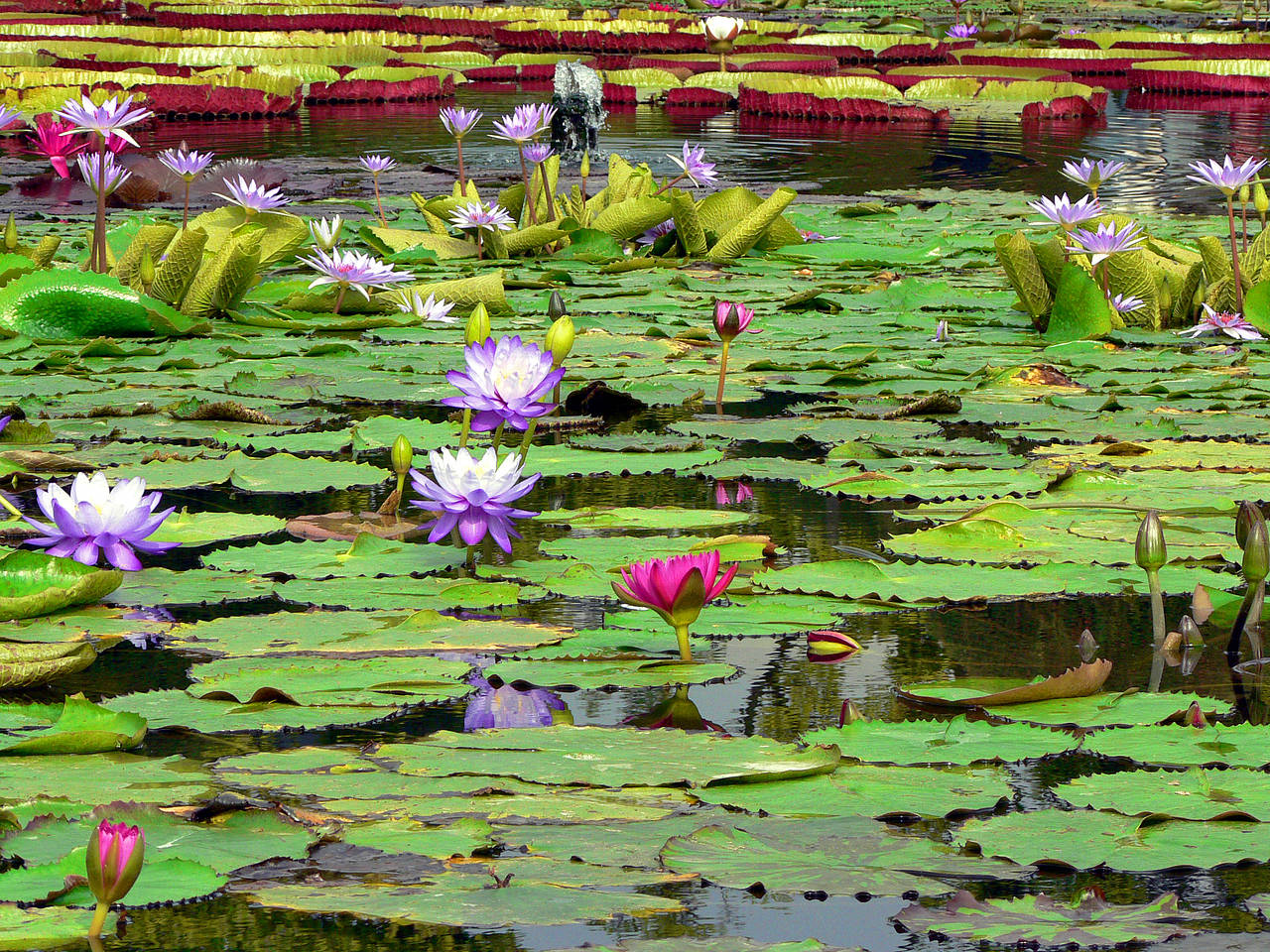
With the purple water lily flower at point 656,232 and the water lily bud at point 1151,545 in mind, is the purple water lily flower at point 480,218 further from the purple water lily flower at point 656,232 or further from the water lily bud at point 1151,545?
the water lily bud at point 1151,545

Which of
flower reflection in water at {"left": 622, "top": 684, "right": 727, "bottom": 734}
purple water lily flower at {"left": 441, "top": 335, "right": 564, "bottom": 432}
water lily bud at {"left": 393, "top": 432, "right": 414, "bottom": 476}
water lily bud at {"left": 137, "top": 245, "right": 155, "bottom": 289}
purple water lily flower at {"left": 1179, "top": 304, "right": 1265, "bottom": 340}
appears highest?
water lily bud at {"left": 137, "top": 245, "right": 155, "bottom": 289}

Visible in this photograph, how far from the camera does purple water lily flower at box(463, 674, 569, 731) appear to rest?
1.67 metres

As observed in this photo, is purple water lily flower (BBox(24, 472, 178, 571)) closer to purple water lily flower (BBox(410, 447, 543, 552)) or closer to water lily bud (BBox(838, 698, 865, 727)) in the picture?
purple water lily flower (BBox(410, 447, 543, 552))

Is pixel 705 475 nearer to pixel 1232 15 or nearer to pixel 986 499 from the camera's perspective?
pixel 986 499

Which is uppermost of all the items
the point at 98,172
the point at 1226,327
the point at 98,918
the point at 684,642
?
the point at 98,172

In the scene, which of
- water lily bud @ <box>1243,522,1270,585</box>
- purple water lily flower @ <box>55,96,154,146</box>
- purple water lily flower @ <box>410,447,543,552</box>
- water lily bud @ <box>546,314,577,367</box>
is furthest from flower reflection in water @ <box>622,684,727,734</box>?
purple water lily flower @ <box>55,96,154,146</box>

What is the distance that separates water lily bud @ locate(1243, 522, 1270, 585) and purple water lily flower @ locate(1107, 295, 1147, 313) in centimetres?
264

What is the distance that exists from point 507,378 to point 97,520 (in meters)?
0.60

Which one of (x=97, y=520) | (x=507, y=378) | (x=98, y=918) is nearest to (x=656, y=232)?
(x=507, y=378)

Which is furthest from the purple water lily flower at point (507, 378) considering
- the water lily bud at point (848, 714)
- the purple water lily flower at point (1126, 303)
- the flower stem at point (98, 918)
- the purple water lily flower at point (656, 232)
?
the purple water lily flower at point (656, 232)

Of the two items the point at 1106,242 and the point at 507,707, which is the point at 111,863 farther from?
the point at 1106,242

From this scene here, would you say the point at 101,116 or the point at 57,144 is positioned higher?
the point at 57,144

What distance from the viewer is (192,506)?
8.43 feet

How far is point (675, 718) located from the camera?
1695 mm
